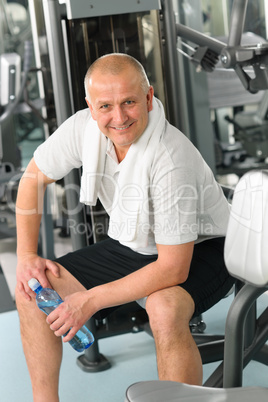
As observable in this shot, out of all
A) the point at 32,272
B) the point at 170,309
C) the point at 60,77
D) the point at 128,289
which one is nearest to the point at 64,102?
the point at 60,77

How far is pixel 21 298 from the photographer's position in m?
1.62

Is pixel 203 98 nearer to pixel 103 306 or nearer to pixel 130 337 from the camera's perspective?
pixel 130 337

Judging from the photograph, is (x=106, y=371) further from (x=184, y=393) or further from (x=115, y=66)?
(x=115, y=66)

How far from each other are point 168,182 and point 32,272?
51 cm

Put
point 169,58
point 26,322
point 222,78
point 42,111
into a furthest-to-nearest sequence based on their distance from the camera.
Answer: point 222,78 < point 42,111 < point 169,58 < point 26,322

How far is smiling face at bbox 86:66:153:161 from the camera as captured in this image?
149 centimetres

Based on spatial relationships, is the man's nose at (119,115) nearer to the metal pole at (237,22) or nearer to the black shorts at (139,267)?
the black shorts at (139,267)

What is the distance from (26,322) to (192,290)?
0.49 meters

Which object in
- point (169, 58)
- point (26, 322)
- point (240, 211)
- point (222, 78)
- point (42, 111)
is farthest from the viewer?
point (222, 78)

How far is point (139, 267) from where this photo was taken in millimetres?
1719

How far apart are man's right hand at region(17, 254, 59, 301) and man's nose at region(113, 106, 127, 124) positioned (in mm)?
491

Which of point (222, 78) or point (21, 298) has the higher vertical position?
point (222, 78)

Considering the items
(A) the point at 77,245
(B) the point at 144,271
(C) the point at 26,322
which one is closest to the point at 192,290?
(B) the point at 144,271

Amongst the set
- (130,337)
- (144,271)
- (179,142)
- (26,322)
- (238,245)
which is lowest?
(130,337)
